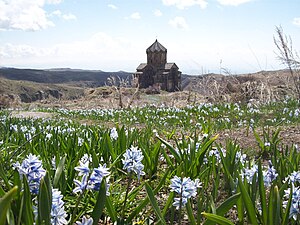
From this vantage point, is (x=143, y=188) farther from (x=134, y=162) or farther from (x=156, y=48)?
(x=156, y=48)

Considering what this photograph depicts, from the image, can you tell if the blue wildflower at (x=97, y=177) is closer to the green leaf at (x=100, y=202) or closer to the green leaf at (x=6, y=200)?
the green leaf at (x=100, y=202)

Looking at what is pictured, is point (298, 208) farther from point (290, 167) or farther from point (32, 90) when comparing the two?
point (32, 90)

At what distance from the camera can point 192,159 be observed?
2781mm

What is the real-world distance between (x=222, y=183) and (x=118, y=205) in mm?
830

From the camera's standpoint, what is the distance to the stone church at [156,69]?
149 ft

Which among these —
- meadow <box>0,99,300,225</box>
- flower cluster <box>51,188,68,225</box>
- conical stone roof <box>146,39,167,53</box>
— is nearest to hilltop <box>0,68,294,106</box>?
conical stone roof <box>146,39,167,53</box>

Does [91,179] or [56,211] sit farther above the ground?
[91,179]

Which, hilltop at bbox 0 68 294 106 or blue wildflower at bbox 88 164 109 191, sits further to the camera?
hilltop at bbox 0 68 294 106

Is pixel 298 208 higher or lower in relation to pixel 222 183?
higher

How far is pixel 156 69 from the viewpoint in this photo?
4550 centimetres

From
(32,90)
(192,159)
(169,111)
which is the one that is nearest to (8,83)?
(32,90)

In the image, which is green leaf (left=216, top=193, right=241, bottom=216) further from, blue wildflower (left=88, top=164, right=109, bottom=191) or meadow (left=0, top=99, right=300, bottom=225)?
blue wildflower (left=88, top=164, right=109, bottom=191)

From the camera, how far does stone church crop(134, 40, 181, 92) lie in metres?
45.3

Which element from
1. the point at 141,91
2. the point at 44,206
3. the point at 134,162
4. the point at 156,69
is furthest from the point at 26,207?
the point at 156,69
